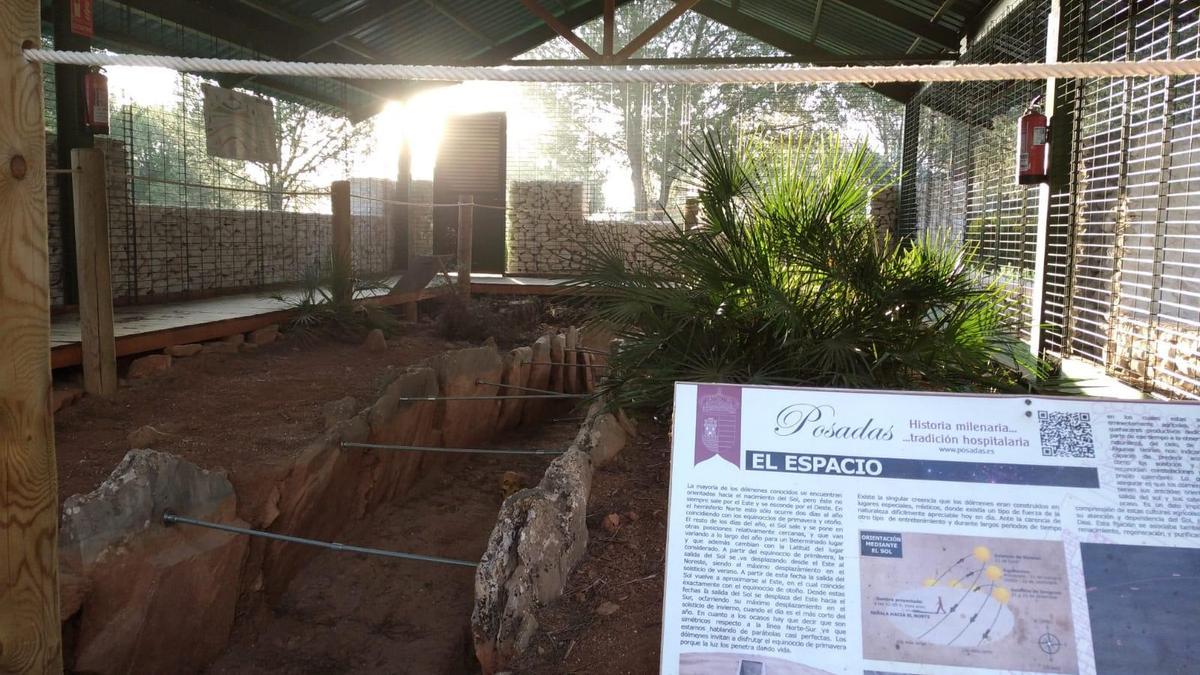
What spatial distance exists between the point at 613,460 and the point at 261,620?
5.76 feet

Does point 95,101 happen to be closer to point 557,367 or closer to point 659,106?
point 557,367

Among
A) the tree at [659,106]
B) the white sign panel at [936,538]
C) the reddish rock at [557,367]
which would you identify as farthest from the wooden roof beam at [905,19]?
the tree at [659,106]

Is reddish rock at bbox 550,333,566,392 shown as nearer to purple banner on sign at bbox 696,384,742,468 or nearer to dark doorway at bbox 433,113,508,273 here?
dark doorway at bbox 433,113,508,273

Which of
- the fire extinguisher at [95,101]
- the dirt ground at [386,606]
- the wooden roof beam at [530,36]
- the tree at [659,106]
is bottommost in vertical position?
the dirt ground at [386,606]

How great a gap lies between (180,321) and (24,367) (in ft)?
16.6

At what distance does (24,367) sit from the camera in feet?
5.79

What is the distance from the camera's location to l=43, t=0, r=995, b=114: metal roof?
8.45m

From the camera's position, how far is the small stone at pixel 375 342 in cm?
723

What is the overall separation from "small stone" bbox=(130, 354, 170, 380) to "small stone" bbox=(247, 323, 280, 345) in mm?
1080


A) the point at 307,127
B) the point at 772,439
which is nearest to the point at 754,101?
the point at 307,127

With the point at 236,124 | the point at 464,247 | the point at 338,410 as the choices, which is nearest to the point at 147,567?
the point at 338,410

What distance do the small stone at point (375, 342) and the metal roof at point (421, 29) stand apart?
3.62 m

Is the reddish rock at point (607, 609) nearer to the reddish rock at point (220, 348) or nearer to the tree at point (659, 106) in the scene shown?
the reddish rock at point (220, 348)

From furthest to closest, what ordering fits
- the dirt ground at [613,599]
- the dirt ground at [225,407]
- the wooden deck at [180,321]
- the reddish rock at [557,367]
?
the reddish rock at [557,367] → the wooden deck at [180,321] → the dirt ground at [225,407] → the dirt ground at [613,599]
